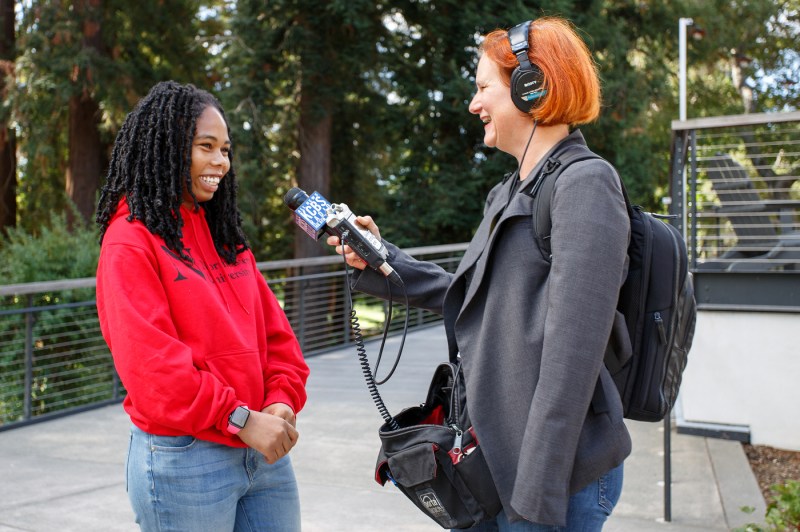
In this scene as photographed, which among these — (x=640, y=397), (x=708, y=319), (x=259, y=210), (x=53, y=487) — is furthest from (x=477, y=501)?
(x=259, y=210)

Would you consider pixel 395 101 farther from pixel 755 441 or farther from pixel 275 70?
pixel 755 441

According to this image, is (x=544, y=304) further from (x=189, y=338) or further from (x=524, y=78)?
(x=189, y=338)

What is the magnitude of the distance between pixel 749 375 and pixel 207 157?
187 inches

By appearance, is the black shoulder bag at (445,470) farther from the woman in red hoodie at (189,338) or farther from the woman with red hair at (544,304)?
the woman in red hoodie at (189,338)

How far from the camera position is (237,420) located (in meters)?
2.01

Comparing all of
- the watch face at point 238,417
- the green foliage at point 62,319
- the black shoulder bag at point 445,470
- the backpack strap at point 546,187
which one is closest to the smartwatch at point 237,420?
the watch face at point 238,417

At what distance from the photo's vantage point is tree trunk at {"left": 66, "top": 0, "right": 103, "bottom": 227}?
14695 millimetres

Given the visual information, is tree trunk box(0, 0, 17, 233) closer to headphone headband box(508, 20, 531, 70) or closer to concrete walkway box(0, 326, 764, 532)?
concrete walkway box(0, 326, 764, 532)

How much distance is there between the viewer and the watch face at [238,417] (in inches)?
78.9

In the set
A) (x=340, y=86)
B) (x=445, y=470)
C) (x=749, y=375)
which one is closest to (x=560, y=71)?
(x=445, y=470)

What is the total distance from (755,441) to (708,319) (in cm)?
88

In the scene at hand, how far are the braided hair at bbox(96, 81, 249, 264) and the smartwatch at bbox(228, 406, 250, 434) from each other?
1.32 feet

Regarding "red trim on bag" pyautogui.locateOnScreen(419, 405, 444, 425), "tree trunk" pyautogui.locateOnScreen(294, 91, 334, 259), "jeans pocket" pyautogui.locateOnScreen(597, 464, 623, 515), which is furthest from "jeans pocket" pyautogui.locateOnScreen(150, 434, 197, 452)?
"tree trunk" pyautogui.locateOnScreen(294, 91, 334, 259)

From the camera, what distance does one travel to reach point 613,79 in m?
16.4
